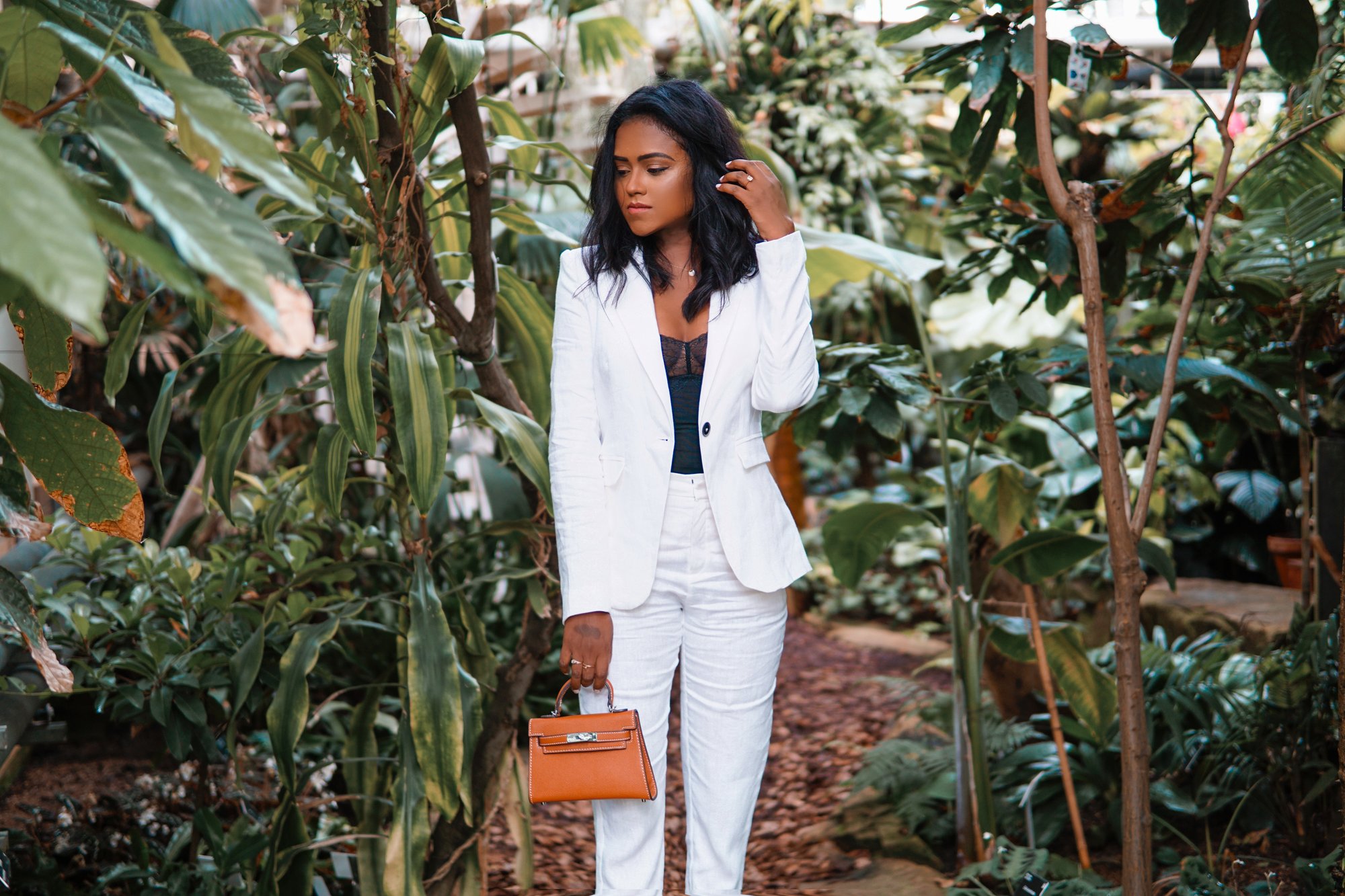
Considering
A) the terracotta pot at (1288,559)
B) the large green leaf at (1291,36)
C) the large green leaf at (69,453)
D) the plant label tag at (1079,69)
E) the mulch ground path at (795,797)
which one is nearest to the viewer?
the large green leaf at (69,453)

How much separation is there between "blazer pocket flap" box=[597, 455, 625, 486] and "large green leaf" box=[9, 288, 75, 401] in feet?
2.43

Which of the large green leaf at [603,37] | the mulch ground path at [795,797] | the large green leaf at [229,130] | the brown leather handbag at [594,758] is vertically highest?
the large green leaf at [603,37]

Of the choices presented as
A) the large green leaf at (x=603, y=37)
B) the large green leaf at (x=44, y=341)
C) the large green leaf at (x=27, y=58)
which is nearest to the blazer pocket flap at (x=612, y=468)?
the large green leaf at (x=44, y=341)

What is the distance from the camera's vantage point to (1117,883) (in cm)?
246

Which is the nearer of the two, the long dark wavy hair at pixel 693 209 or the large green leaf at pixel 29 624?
the large green leaf at pixel 29 624

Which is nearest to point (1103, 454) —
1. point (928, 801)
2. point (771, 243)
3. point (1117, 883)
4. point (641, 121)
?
point (771, 243)

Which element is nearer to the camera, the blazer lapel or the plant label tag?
the blazer lapel

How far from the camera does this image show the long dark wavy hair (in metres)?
1.67

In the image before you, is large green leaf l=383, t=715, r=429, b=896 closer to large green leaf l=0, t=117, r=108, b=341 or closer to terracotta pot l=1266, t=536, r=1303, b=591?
large green leaf l=0, t=117, r=108, b=341

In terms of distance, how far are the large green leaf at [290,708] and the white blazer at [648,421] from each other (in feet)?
1.87

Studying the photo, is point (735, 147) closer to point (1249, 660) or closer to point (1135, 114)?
point (1249, 660)

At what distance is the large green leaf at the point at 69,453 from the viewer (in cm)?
138

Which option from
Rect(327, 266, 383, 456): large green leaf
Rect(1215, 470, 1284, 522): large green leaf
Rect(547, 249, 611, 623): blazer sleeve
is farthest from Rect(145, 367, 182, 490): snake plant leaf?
Rect(1215, 470, 1284, 522): large green leaf

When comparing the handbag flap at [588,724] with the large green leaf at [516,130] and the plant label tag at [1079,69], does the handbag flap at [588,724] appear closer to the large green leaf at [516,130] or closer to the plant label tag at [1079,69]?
the large green leaf at [516,130]
